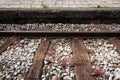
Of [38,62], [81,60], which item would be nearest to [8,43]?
[38,62]

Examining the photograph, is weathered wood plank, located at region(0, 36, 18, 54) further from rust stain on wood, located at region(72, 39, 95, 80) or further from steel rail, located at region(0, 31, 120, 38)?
rust stain on wood, located at region(72, 39, 95, 80)

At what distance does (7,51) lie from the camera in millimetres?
5262

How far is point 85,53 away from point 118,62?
721 mm

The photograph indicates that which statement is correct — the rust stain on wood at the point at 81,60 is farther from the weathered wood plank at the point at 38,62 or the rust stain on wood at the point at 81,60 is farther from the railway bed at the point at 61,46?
the weathered wood plank at the point at 38,62

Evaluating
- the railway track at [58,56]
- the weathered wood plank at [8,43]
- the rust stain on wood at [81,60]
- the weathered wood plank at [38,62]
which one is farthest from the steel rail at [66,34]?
the weathered wood plank at [38,62]

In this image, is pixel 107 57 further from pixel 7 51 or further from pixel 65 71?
pixel 7 51

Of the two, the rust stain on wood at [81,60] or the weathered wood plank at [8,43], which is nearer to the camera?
the rust stain on wood at [81,60]

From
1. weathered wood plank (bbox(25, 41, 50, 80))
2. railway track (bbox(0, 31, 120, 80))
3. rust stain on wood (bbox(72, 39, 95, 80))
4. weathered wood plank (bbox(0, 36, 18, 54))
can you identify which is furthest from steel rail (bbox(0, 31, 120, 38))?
weathered wood plank (bbox(25, 41, 50, 80))

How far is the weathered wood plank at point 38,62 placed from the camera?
408 cm

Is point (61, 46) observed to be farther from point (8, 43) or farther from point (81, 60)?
point (8, 43)

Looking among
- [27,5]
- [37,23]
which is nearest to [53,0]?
[27,5]

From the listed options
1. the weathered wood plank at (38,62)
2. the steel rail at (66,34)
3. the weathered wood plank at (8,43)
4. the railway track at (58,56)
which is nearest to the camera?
the weathered wood plank at (38,62)

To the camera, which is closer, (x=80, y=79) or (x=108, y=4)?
(x=80, y=79)

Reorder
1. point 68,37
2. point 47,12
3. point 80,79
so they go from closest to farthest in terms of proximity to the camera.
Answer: point 80,79
point 68,37
point 47,12
